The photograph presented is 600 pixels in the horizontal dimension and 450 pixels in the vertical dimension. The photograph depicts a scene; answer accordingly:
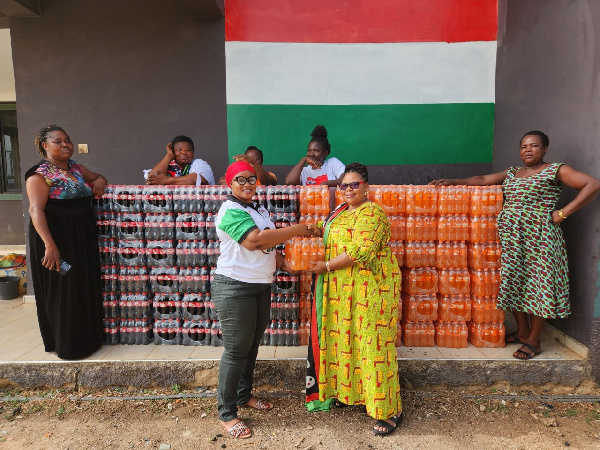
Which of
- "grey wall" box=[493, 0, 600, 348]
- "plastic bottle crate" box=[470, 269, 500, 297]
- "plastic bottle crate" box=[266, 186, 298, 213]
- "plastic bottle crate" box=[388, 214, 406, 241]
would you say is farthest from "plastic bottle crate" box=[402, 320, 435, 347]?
"plastic bottle crate" box=[266, 186, 298, 213]

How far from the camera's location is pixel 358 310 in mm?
2871

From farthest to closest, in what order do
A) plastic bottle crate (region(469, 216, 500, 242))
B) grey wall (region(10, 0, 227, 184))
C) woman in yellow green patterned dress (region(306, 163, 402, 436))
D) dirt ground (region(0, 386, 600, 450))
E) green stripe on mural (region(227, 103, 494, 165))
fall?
green stripe on mural (region(227, 103, 494, 165)) < grey wall (region(10, 0, 227, 184)) < plastic bottle crate (region(469, 216, 500, 242)) < dirt ground (region(0, 386, 600, 450)) < woman in yellow green patterned dress (region(306, 163, 402, 436))

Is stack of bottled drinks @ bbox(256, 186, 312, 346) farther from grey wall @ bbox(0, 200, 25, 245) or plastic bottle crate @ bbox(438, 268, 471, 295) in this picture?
grey wall @ bbox(0, 200, 25, 245)

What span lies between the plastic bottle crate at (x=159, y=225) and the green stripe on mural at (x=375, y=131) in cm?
190

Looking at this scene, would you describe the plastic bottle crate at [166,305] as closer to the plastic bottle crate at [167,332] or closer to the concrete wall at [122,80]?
the plastic bottle crate at [167,332]

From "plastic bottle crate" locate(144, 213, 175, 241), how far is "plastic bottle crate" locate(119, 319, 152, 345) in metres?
0.88

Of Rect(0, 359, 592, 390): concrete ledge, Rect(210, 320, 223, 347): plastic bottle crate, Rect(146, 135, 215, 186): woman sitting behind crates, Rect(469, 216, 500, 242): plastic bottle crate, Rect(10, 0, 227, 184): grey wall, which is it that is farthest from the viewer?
Rect(10, 0, 227, 184): grey wall

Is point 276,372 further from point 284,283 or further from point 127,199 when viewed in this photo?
point 127,199

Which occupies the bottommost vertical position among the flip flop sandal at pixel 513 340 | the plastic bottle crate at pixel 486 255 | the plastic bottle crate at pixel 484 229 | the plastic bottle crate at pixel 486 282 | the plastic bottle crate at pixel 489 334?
the flip flop sandal at pixel 513 340

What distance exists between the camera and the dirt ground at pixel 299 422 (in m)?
2.93

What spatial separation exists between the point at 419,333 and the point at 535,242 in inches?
53.4

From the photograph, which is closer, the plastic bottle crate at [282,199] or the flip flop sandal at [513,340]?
the plastic bottle crate at [282,199]

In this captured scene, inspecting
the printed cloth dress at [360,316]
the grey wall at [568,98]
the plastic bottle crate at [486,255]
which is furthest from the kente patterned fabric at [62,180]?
the grey wall at [568,98]

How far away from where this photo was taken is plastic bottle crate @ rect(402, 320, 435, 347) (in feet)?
12.5
